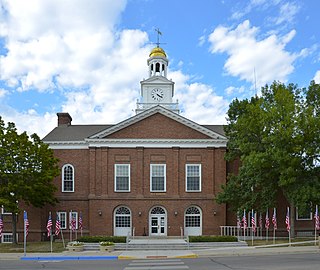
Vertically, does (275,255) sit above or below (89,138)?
below

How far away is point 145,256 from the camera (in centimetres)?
2858

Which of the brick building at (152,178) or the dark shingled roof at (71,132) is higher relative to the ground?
the dark shingled roof at (71,132)

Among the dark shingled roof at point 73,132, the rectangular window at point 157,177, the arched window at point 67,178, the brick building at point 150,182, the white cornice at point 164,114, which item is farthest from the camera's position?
the dark shingled roof at point 73,132

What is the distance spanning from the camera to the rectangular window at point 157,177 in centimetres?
4375

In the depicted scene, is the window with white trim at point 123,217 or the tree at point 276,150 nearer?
the tree at point 276,150

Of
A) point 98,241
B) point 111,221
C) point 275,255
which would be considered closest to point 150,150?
point 111,221

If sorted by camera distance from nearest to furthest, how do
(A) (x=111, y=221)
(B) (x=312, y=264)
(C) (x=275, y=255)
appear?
1. (B) (x=312, y=264)
2. (C) (x=275, y=255)
3. (A) (x=111, y=221)

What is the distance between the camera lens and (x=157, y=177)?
43812mm

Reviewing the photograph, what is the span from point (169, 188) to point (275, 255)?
17.3m

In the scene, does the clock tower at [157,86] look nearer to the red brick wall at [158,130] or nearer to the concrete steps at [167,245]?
the red brick wall at [158,130]

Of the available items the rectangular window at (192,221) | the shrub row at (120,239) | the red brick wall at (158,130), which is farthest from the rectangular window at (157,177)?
the shrub row at (120,239)

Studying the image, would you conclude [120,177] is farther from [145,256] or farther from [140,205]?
[145,256]

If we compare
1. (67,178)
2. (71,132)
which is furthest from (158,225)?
(71,132)

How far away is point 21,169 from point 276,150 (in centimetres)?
1949
